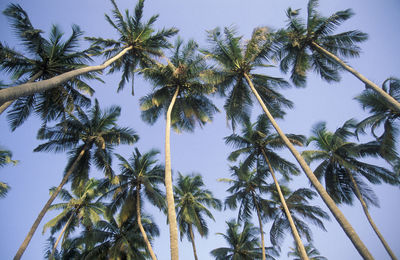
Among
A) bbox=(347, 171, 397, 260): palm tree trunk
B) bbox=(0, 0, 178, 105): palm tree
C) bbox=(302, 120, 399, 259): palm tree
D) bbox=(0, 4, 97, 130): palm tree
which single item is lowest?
bbox=(347, 171, 397, 260): palm tree trunk

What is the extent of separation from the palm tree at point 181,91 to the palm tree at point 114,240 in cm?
915

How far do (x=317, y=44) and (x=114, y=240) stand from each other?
71.1 feet

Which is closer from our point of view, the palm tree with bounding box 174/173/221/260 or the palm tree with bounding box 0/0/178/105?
the palm tree with bounding box 0/0/178/105

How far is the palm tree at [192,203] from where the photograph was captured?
19.3m

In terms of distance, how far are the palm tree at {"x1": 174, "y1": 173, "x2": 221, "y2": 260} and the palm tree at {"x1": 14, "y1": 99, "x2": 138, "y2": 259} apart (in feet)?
26.4

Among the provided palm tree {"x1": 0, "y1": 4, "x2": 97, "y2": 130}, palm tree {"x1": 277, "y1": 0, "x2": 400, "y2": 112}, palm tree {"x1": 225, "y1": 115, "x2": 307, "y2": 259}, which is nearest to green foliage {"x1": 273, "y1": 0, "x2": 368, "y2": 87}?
palm tree {"x1": 277, "y1": 0, "x2": 400, "y2": 112}

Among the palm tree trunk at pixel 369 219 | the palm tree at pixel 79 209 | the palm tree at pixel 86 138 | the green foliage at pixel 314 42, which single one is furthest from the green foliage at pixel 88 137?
the palm tree trunk at pixel 369 219

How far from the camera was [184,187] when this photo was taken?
21.5 metres

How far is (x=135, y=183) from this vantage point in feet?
55.1

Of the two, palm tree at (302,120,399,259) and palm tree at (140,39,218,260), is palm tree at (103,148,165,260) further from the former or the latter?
palm tree at (302,120,399,259)

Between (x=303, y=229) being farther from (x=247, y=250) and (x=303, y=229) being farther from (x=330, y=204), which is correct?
(x=330, y=204)

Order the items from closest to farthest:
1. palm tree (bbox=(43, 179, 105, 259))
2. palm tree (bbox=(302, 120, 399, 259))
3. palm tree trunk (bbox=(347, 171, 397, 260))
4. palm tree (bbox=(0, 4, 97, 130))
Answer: palm tree (bbox=(0, 4, 97, 130))
palm tree trunk (bbox=(347, 171, 397, 260))
palm tree (bbox=(302, 120, 399, 259))
palm tree (bbox=(43, 179, 105, 259))

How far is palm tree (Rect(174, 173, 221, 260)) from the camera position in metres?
19.3

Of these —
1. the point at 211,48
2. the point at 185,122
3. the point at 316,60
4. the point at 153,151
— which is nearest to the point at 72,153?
the point at 153,151
